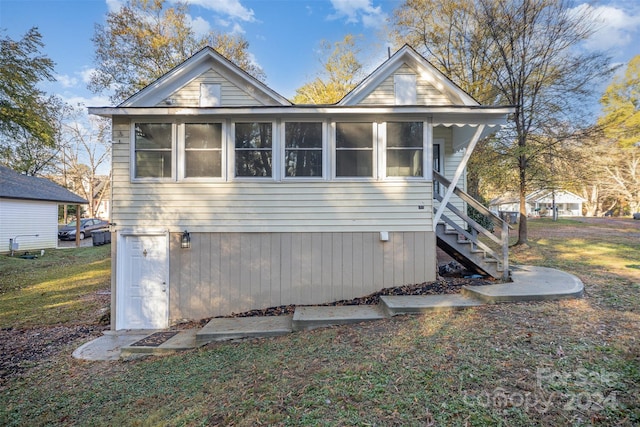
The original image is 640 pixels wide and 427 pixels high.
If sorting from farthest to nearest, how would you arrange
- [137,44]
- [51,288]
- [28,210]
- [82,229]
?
1. [82,229]
2. [28,210]
3. [137,44]
4. [51,288]

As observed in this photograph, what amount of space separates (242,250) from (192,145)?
2.65 metres

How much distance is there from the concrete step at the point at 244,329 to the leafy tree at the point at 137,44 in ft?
50.8

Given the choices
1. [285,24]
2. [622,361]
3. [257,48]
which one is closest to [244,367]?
[622,361]

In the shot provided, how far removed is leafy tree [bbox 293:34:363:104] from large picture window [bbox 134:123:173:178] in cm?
1381

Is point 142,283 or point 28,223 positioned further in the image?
point 28,223

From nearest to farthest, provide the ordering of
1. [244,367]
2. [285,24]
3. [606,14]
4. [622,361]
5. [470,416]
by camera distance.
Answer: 1. [470,416]
2. [622,361]
3. [244,367]
4. [606,14]
5. [285,24]

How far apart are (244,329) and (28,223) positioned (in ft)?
69.8

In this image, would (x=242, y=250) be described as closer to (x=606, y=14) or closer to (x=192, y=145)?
(x=192, y=145)

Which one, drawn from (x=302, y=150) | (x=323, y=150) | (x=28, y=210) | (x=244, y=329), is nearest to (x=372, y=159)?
(x=323, y=150)

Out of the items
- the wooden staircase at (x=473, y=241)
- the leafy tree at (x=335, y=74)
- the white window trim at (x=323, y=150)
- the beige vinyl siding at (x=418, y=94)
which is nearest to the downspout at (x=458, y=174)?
the wooden staircase at (x=473, y=241)

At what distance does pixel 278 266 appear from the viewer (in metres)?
6.64

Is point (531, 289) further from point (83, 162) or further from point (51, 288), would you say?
point (83, 162)

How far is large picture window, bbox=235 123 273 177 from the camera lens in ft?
21.9

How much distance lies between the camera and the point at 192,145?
6.70 meters
